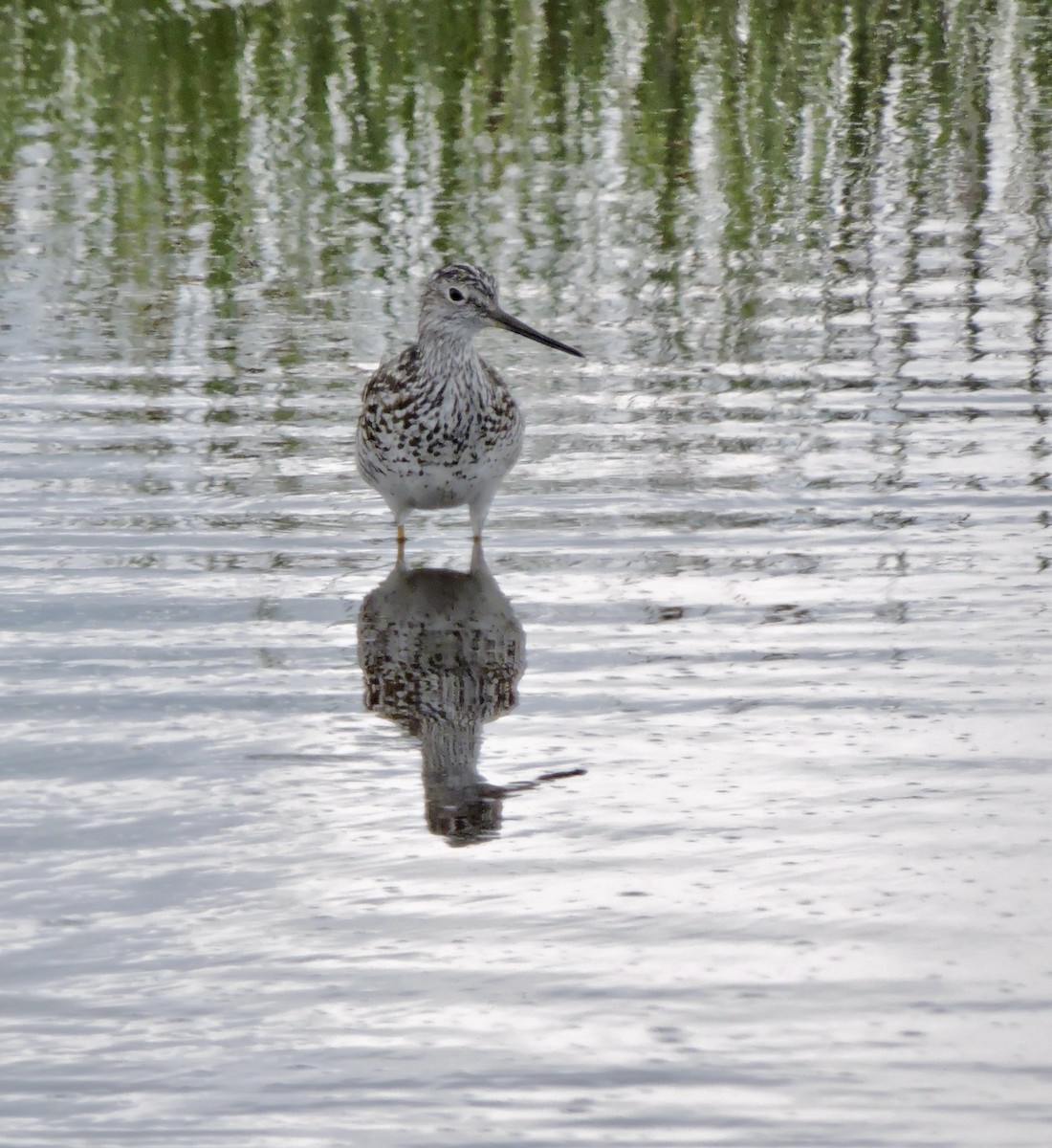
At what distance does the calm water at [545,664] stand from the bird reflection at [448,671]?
3 centimetres

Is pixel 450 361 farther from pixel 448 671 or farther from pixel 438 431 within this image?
pixel 448 671

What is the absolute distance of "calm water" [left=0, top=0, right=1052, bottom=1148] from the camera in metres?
4.91

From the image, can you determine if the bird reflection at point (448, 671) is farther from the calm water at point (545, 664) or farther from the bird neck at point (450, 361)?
the bird neck at point (450, 361)

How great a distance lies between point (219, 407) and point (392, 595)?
257 cm

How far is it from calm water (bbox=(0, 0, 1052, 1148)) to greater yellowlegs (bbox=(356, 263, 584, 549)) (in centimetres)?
29

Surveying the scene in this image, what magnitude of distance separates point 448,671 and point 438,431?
1.50 metres

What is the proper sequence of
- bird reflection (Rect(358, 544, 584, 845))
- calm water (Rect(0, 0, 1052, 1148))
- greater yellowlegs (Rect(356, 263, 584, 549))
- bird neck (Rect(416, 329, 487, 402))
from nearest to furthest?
calm water (Rect(0, 0, 1052, 1148)) < bird reflection (Rect(358, 544, 584, 845)) < greater yellowlegs (Rect(356, 263, 584, 549)) < bird neck (Rect(416, 329, 487, 402))

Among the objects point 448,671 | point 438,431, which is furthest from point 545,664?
point 438,431

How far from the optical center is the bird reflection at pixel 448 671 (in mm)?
6359

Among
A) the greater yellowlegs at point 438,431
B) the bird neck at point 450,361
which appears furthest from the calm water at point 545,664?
the bird neck at point 450,361

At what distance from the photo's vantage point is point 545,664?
24.7 feet

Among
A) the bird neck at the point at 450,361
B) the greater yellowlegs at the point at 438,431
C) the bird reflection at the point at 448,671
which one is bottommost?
the bird reflection at the point at 448,671

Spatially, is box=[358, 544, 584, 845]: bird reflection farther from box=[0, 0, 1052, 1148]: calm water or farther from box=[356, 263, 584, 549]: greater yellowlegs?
box=[356, 263, 584, 549]: greater yellowlegs

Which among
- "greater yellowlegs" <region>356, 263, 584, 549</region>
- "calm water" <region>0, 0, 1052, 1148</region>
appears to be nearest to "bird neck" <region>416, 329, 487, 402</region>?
"greater yellowlegs" <region>356, 263, 584, 549</region>
